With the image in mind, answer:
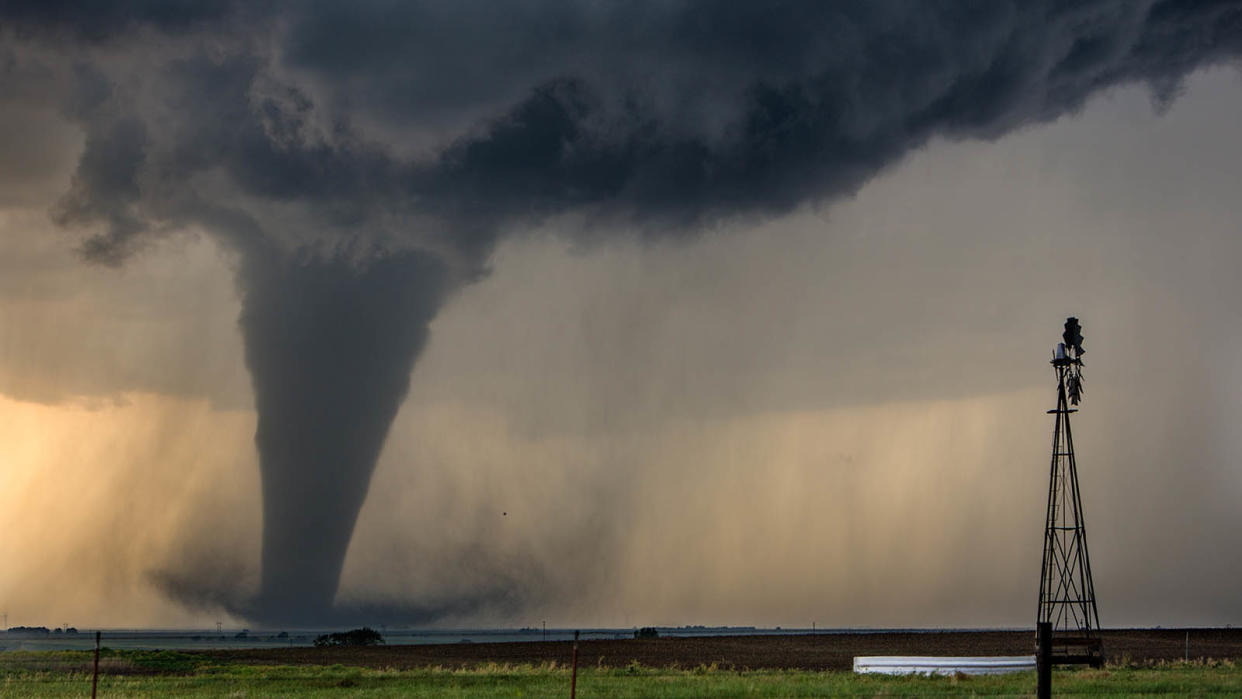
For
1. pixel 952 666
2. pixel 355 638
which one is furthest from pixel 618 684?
pixel 355 638

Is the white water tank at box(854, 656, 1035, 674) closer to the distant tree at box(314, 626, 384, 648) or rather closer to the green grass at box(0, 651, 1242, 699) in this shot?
the green grass at box(0, 651, 1242, 699)

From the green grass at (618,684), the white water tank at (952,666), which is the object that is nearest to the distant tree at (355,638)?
the green grass at (618,684)

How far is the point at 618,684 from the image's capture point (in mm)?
43000

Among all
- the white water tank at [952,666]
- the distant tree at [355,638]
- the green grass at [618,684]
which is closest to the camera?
the green grass at [618,684]

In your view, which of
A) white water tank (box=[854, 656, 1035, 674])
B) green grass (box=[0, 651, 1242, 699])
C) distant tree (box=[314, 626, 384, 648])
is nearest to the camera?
green grass (box=[0, 651, 1242, 699])

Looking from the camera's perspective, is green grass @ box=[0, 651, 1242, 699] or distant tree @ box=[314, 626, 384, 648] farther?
distant tree @ box=[314, 626, 384, 648]

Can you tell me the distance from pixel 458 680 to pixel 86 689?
15356 millimetres

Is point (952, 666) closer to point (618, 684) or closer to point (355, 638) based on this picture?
point (618, 684)

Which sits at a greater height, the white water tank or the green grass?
the white water tank

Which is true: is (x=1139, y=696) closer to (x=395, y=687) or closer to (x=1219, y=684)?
(x=1219, y=684)

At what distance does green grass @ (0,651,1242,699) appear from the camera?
37438mm

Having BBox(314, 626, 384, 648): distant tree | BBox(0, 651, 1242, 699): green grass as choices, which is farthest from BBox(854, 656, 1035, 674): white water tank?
BBox(314, 626, 384, 648): distant tree

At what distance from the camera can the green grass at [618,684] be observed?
123ft

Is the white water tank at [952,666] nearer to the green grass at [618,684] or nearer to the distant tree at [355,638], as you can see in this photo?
the green grass at [618,684]
